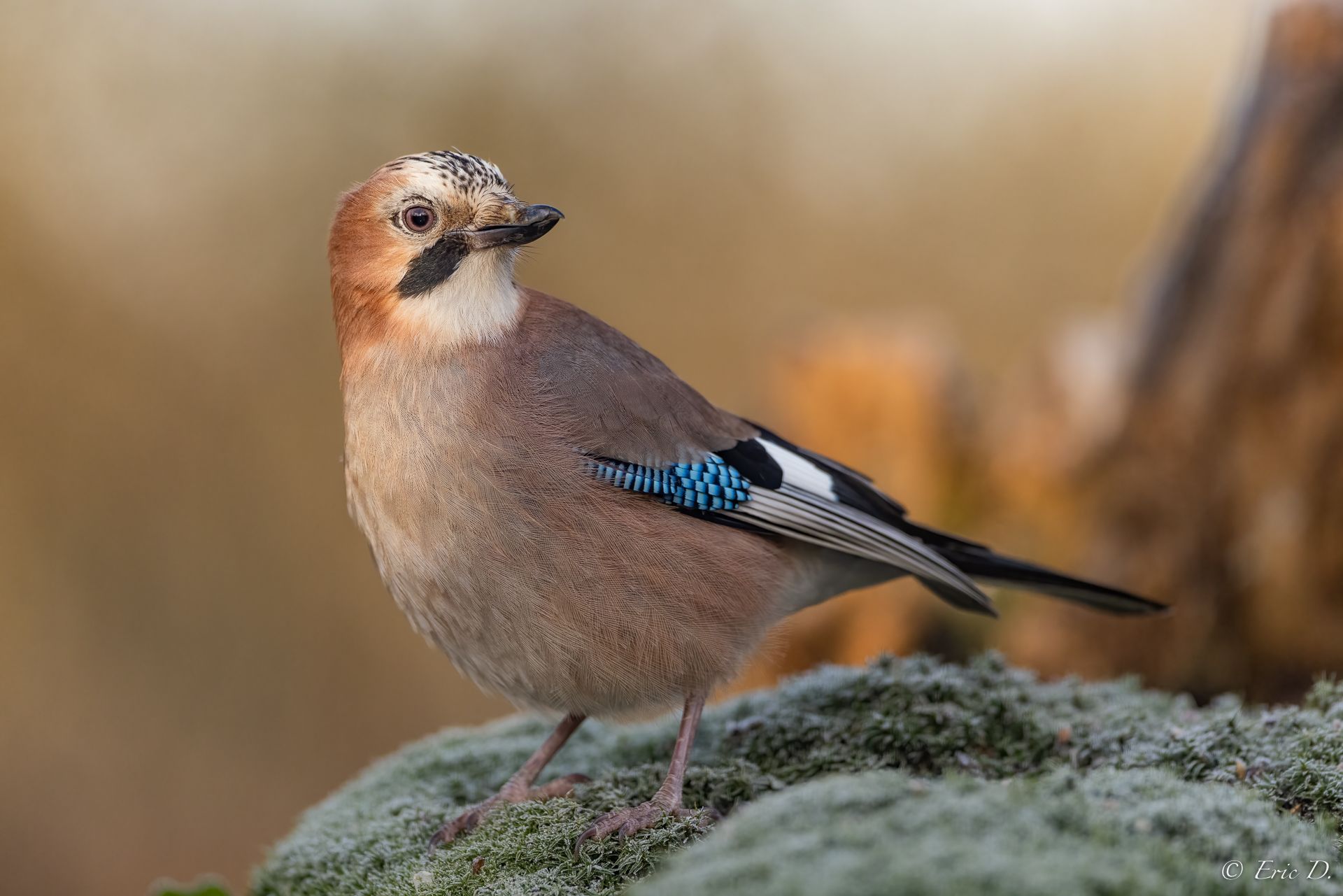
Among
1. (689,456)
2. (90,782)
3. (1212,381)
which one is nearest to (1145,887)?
(689,456)

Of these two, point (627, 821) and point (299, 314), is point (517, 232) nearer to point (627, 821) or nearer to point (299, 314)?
point (627, 821)

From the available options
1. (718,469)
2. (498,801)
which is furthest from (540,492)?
(498,801)

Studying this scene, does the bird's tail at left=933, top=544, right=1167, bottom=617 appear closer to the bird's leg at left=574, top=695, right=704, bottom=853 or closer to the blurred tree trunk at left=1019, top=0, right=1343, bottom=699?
the bird's leg at left=574, top=695, right=704, bottom=853

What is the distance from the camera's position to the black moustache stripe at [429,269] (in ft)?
12.6

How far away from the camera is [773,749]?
401 cm

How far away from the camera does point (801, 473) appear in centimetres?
434

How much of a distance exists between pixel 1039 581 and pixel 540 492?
83.3 inches

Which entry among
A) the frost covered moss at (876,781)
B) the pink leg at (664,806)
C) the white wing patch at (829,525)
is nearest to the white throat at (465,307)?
the white wing patch at (829,525)

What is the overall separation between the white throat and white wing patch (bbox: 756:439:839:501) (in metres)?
1.16

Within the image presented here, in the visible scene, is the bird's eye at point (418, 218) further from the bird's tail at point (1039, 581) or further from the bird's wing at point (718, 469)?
the bird's tail at point (1039, 581)

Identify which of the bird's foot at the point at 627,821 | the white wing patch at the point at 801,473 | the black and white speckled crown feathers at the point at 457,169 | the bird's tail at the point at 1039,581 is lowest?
the bird's foot at the point at 627,821

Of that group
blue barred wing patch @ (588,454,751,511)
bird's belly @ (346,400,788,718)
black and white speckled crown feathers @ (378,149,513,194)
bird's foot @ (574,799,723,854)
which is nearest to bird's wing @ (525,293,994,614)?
blue barred wing patch @ (588,454,751,511)

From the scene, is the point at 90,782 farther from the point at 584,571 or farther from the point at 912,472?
the point at 584,571

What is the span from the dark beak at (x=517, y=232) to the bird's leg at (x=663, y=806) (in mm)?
1704
